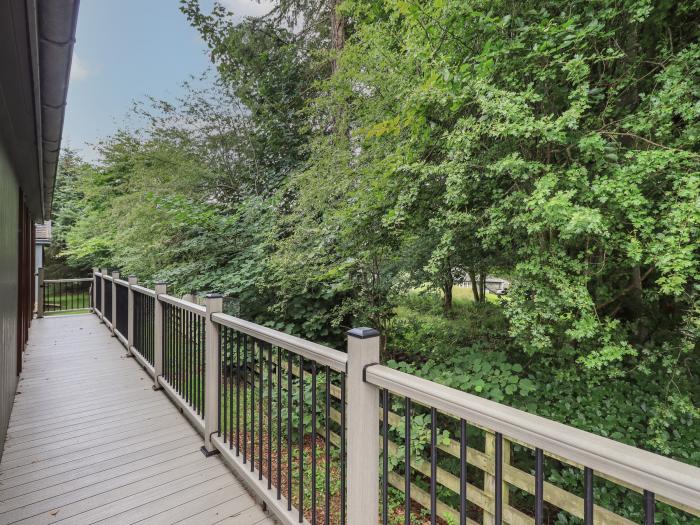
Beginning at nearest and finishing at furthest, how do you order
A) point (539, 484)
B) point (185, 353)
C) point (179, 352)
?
point (539, 484), point (185, 353), point (179, 352)

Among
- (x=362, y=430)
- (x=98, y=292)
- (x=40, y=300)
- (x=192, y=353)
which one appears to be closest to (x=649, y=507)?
(x=362, y=430)

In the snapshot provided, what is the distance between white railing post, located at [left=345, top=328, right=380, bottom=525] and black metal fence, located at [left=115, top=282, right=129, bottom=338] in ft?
17.0

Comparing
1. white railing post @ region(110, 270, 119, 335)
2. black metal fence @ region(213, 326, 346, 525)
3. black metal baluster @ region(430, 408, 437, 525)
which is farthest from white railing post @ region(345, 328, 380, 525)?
white railing post @ region(110, 270, 119, 335)

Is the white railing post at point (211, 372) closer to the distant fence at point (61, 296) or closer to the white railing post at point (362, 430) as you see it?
the white railing post at point (362, 430)

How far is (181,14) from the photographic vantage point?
8.08m

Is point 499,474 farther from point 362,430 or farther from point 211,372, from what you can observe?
point 211,372

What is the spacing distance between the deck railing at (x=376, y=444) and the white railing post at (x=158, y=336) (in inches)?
0.8

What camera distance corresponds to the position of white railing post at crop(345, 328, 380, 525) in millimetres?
1451

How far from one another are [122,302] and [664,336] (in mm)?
6862

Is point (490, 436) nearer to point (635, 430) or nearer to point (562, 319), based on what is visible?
point (562, 319)

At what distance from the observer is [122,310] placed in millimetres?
5832

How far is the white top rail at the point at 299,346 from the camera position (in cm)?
159

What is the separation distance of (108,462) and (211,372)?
3.08 ft

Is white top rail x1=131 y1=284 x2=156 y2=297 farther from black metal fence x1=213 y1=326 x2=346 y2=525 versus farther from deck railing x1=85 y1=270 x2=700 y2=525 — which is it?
black metal fence x1=213 y1=326 x2=346 y2=525
